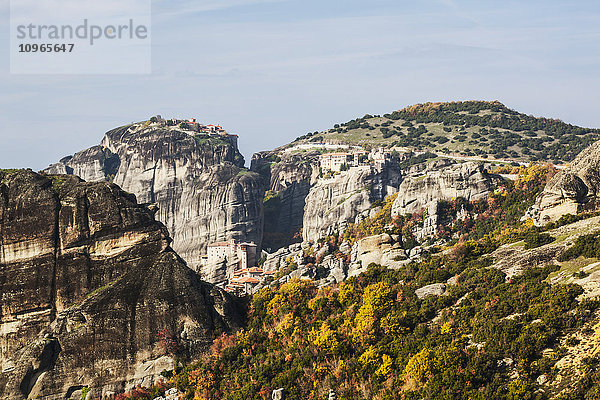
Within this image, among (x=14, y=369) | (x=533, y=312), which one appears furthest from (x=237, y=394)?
(x=533, y=312)

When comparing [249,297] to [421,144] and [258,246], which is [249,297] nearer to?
[258,246]

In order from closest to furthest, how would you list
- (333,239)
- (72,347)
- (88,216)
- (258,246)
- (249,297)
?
1. (72,347)
2. (88,216)
3. (249,297)
4. (333,239)
5. (258,246)

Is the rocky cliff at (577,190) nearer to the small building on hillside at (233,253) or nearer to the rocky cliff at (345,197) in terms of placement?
the rocky cliff at (345,197)

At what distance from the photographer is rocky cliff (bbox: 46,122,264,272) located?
158250 mm

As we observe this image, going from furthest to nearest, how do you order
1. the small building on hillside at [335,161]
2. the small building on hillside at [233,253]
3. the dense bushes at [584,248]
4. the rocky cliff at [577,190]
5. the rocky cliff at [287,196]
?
1. the small building on hillside at [335,161]
2. the rocky cliff at [287,196]
3. the small building on hillside at [233,253]
4. the rocky cliff at [577,190]
5. the dense bushes at [584,248]

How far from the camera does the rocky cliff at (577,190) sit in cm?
5825

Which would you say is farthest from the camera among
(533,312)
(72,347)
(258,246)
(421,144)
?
(421,144)

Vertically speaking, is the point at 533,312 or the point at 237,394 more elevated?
the point at 533,312

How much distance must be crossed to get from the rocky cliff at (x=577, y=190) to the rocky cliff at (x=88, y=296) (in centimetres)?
3007

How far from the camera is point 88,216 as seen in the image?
175ft

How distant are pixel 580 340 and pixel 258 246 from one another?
12423 cm

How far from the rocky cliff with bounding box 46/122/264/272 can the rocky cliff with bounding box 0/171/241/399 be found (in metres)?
101

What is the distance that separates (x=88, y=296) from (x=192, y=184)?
11780 cm

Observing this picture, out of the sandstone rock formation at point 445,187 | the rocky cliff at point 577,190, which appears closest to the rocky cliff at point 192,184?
the sandstone rock formation at point 445,187
